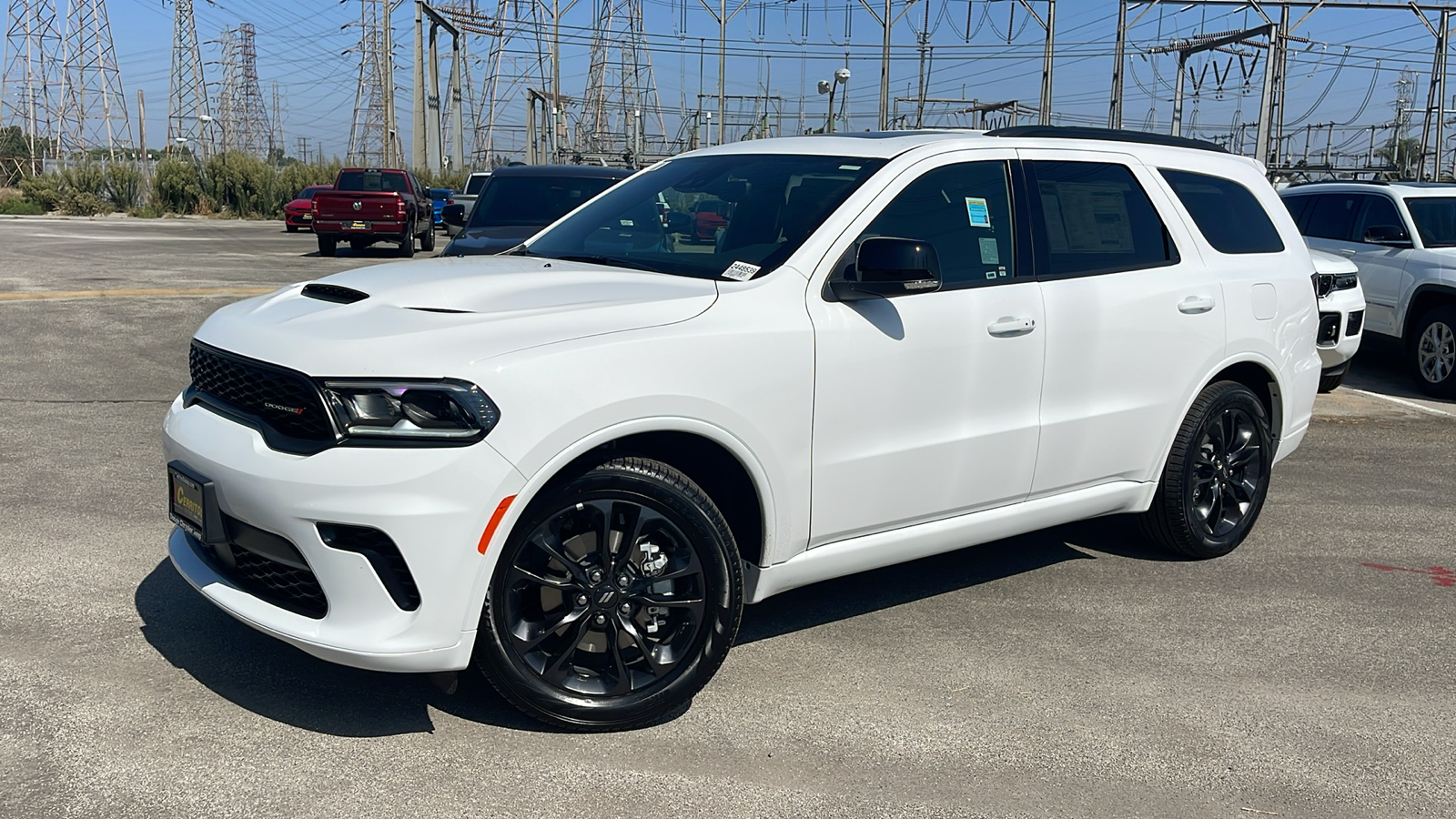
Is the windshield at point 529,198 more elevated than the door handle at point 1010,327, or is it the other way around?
the windshield at point 529,198

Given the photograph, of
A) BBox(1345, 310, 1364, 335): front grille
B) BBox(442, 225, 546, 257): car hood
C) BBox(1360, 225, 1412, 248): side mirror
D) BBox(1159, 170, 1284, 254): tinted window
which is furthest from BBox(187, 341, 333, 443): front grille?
BBox(1360, 225, 1412, 248): side mirror

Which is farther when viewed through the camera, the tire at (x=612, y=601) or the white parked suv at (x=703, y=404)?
the tire at (x=612, y=601)

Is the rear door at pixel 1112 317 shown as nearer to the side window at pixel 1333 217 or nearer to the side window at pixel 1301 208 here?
the side window at pixel 1333 217

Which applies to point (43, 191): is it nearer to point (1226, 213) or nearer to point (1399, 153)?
point (1226, 213)

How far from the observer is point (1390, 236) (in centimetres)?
1084

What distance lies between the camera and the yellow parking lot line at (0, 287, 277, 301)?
13928 millimetres

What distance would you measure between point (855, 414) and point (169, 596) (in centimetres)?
274

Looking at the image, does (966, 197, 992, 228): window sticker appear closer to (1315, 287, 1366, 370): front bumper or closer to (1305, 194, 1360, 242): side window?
(1315, 287, 1366, 370): front bumper

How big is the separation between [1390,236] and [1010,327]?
807cm

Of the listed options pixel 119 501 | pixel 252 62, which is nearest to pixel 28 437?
pixel 119 501

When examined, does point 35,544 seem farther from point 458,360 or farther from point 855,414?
point 855,414

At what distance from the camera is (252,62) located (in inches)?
3816

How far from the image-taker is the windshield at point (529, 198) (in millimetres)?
12203

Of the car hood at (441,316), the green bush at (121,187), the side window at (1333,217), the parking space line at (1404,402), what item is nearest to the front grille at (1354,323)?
the parking space line at (1404,402)
